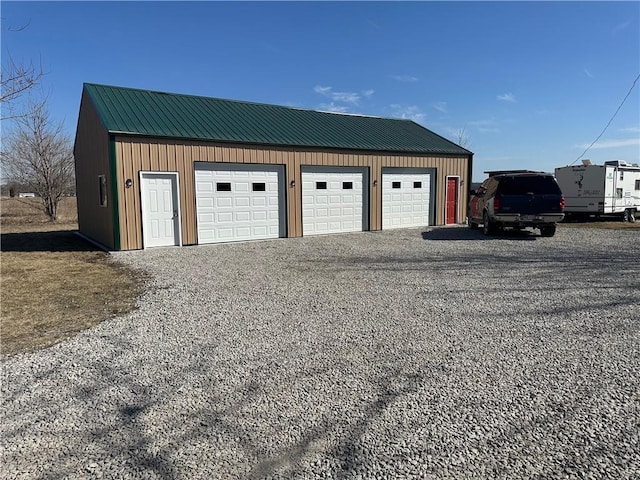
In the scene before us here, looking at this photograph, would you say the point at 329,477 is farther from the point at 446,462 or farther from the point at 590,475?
the point at 590,475

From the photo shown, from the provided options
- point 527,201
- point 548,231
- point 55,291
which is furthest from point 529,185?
point 55,291

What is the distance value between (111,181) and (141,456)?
1012 centimetres

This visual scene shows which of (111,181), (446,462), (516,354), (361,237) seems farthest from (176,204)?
(446,462)

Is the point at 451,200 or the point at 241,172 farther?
the point at 451,200

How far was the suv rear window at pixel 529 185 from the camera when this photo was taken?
1332 centimetres

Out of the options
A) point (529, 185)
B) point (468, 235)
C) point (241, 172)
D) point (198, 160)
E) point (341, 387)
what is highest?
point (198, 160)

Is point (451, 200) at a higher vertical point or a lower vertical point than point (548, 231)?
higher

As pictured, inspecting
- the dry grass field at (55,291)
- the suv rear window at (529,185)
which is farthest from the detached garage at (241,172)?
the suv rear window at (529,185)

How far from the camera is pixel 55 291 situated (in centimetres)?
707

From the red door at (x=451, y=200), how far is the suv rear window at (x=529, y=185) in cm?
473

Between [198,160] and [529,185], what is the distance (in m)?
10.1

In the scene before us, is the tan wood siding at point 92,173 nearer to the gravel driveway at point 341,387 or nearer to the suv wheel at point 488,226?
the gravel driveway at point 341,387

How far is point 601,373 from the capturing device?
370cm

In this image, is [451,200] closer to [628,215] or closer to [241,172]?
[241,172]
